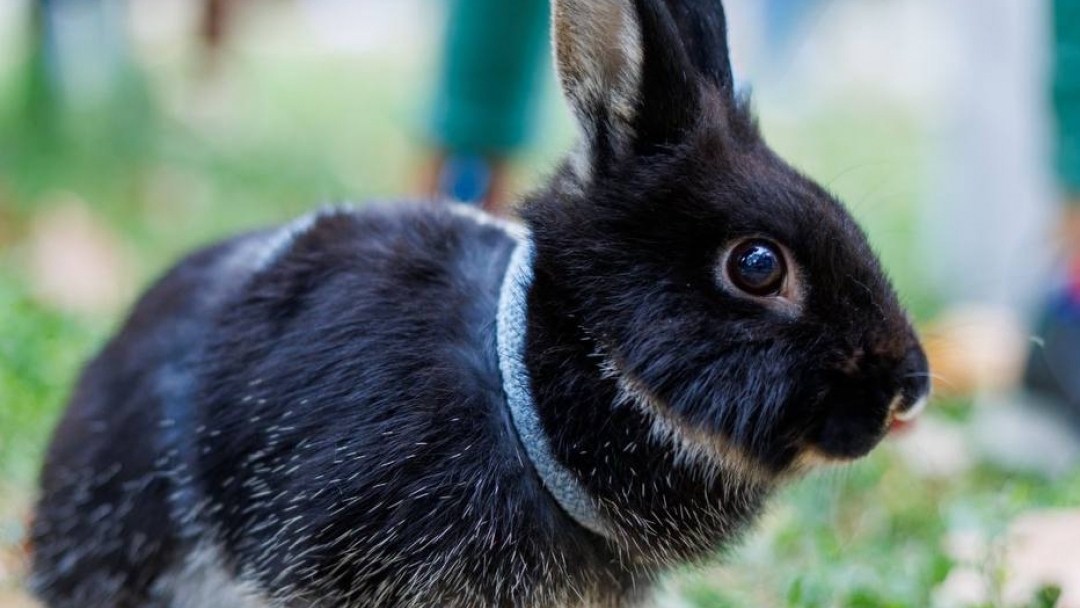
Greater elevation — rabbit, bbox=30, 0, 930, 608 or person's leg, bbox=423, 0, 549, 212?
person's leg, bbox=423, 0, 549, 212

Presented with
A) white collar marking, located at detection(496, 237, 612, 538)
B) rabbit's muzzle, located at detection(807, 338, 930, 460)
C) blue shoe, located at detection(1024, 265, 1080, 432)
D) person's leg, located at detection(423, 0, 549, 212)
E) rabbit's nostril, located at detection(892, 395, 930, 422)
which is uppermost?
person's leg, located at detection(423, 0, 549, 212)

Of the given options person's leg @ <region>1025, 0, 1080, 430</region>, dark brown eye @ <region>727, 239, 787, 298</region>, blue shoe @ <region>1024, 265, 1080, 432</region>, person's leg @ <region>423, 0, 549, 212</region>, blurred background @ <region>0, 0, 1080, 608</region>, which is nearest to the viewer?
dark brown eye @ <region>727, 239, 787, 298</region>

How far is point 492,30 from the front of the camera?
4.11 meters

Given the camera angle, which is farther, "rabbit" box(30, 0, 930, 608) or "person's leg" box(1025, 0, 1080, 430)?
"person's leg" box(1025, 0, 1080, 430)

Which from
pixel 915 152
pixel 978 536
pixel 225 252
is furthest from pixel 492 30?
pixel 915 152

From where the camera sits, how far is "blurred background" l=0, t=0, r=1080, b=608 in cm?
271

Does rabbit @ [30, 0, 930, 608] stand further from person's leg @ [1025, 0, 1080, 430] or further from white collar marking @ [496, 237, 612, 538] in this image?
person's leg @ [1025, 0, 1080, 430]

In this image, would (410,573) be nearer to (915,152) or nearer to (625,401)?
(625,401)

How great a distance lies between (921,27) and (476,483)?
7.66m

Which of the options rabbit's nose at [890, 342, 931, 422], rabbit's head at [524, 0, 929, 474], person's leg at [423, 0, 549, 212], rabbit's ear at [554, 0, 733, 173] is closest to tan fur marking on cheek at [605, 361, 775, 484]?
rabbit's head at [524, 0, 929, 474]

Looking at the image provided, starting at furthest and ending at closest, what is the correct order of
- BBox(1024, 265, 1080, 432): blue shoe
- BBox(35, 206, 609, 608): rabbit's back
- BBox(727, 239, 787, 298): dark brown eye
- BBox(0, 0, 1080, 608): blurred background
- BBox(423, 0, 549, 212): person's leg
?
BBox(423, 0, 549, 212): person's leg
BBox(1024, 265, 1080, 432): blue shoe
BBox(0, 0, 1080, 608): blurred background
BBox(35, 206, 609, 608): rabbit's back
BBox(727, 239, 787, 298): dark brown eye

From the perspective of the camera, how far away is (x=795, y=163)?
2.30 m

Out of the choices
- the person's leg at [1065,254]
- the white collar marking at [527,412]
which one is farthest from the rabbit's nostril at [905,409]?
the person's leg at [1065,254]

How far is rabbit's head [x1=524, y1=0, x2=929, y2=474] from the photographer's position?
182cm
